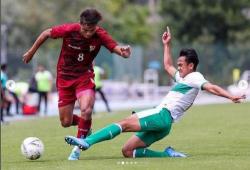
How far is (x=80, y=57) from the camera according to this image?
14.2 m

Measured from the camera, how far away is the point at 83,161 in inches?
519

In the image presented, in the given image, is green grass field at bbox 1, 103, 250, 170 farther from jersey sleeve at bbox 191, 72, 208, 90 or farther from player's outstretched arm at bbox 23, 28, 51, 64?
player's outstretched arm at bbox 23, 28, 51, 64

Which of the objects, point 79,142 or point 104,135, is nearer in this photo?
point 79,142

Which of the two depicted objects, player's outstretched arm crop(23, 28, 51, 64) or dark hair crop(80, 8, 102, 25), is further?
player's outstretched arm crop(23, 28, 51, 64)

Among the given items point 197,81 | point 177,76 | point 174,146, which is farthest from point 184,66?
point 174,146

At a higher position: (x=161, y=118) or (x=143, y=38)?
(x=161, y=118)

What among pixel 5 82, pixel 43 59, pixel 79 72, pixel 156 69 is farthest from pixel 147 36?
pixel 79 72

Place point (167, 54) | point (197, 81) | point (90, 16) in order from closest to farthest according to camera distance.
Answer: point (197, 81)
point (90, 16)
point (167, 54)

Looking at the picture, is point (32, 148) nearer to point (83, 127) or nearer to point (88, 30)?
point (83, 127)

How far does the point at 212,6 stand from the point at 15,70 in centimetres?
1840

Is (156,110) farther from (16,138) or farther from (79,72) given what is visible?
(16,138)

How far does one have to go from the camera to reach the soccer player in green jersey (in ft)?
42.3

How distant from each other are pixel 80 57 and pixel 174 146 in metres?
3.12

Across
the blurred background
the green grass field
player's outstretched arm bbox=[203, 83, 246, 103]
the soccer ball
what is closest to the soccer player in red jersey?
the soccer ball
